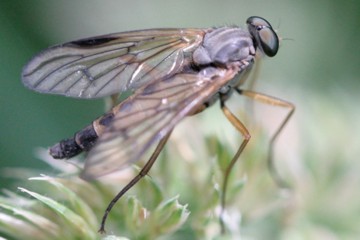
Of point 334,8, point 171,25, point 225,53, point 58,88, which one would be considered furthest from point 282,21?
point 58,88

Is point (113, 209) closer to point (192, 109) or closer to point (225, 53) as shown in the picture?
point (192, 109)

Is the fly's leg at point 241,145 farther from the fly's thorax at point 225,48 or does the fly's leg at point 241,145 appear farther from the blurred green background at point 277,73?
the blurred green background at point 277,73

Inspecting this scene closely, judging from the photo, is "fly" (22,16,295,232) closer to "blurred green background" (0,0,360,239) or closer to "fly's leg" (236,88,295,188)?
"fly's leg" (236,88,295,188)

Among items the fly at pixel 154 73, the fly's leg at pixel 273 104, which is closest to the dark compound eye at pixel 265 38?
the fly at pixel 154 73

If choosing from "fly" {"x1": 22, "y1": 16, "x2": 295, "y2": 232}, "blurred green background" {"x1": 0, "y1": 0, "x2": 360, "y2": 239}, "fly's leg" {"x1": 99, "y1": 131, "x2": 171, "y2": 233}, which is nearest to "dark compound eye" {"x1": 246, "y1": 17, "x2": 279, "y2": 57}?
"fly" {"x1": 22, "y1": 16, "x2": 295, "y2": 232}

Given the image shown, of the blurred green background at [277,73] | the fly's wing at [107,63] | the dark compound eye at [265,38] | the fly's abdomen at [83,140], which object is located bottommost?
the blurred green background at [277,73]
